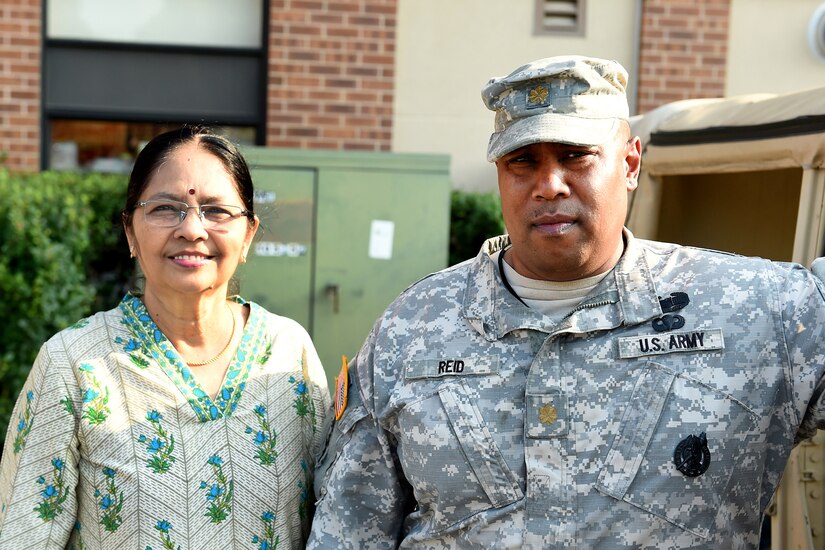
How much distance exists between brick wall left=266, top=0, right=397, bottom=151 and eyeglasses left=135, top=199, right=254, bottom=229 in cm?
496

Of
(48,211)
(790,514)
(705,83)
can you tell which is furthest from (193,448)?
(705,83)

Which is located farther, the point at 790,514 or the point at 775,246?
the point at 775,246

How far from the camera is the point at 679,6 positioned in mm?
7801

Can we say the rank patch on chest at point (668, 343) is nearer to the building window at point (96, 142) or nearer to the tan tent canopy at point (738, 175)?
the tan tent canopy at point (738, 175)

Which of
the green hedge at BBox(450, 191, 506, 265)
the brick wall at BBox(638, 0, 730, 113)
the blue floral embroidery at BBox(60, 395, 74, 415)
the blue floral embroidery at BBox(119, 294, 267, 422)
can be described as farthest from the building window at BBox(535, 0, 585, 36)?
the blue floral embroidery at BBox(60, 395, 74, 415)

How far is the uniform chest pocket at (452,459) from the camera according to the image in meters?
2.35

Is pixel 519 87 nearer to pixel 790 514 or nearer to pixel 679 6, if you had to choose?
pixel 790 514

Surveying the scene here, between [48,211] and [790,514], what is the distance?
455 cm

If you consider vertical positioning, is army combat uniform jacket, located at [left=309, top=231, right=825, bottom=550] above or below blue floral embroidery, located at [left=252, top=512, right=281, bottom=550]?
above

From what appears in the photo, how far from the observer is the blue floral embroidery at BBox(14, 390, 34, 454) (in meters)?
2.47

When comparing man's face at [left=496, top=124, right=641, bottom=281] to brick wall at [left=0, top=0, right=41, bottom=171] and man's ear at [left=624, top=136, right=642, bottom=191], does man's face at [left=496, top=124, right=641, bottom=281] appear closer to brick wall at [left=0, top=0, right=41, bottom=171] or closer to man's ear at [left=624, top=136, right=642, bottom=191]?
man's ear at [left=624, top=136, right=642, bottom=191]

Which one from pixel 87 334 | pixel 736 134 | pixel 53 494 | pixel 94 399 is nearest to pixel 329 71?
pixel 736 134

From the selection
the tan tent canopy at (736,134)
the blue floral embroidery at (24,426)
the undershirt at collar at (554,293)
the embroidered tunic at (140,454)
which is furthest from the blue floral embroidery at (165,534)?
the tan tent canopy at (736,134)

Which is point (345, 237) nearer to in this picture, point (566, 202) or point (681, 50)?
point (681, 50)
